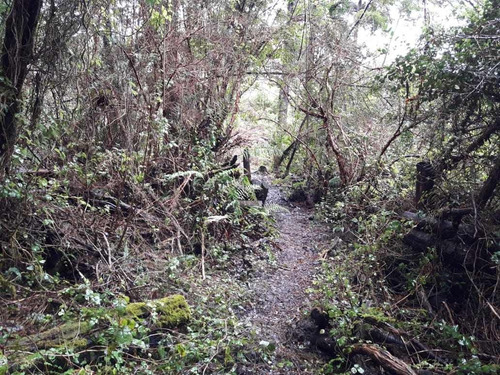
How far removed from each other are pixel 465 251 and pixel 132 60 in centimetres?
563

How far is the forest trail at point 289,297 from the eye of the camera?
4.15 m

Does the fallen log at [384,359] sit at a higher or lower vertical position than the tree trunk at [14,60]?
lower

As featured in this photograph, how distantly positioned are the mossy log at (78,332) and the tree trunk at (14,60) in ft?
5.68

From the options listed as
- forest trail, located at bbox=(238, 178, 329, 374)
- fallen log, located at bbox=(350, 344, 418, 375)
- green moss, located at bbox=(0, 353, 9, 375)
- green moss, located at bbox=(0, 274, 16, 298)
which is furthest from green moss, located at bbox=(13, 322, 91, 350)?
fallen log, located at bbox=(350, 344, 418, 375)

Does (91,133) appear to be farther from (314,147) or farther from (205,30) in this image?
(314,147)

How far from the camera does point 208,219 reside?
602 cm

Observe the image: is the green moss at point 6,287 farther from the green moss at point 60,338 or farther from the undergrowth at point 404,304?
the undergrowth at point 404,304

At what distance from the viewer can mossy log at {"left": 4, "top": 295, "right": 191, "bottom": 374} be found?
2.88m

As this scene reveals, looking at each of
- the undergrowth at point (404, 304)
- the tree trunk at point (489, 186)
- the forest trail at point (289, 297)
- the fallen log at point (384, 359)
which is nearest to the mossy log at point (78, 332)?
the forest trail at point (289, 297)

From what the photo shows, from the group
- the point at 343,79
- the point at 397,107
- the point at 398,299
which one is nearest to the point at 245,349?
the point at 398,299

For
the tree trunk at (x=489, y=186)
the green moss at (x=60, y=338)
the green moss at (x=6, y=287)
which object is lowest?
the green moss at (x=60, y=338)

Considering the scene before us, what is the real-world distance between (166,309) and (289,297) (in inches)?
80.6

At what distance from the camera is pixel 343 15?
12.2 metres

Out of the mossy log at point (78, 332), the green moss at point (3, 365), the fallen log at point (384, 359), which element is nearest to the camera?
the green moss at point (3, 365)
